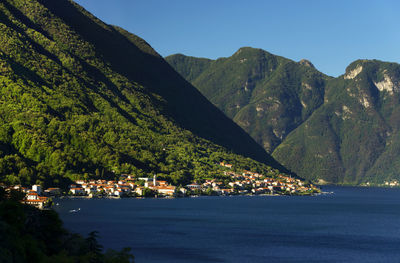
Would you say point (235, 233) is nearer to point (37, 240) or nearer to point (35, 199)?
point (35, 199)

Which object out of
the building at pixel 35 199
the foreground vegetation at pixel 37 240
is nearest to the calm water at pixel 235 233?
the building at pixel 35 199

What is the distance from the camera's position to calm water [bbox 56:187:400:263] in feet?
343

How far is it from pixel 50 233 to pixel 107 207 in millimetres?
105860

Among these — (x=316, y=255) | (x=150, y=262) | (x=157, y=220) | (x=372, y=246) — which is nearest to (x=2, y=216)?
(x=150, y=262)

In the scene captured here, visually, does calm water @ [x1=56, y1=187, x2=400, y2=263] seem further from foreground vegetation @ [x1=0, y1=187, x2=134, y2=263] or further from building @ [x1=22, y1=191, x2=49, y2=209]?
foreground vegetation @ [x1=0, y1=187, x2=134, y2=263]

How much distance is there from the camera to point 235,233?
13250 centimetres

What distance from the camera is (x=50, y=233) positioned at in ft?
243

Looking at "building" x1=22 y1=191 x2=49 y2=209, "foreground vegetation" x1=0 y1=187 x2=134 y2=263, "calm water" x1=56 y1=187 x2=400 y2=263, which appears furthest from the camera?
"building" x1=22 y1=191 x2=49 y2=209

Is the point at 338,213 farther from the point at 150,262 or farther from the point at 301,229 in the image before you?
the point at 150,262

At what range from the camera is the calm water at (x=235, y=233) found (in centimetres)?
10462

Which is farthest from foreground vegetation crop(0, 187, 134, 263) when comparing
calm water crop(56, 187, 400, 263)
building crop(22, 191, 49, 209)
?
building crop(22, 191, 49, 209)

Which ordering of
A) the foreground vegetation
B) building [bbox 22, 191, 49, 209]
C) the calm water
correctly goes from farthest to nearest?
building [bbox 22, 191, 49, 209]
the calm water
the foreground vegetation

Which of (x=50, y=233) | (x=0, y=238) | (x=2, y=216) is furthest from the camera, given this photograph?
(x=50, y=233)

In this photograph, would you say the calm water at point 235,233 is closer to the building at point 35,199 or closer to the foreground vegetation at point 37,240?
the building at point 35,199
